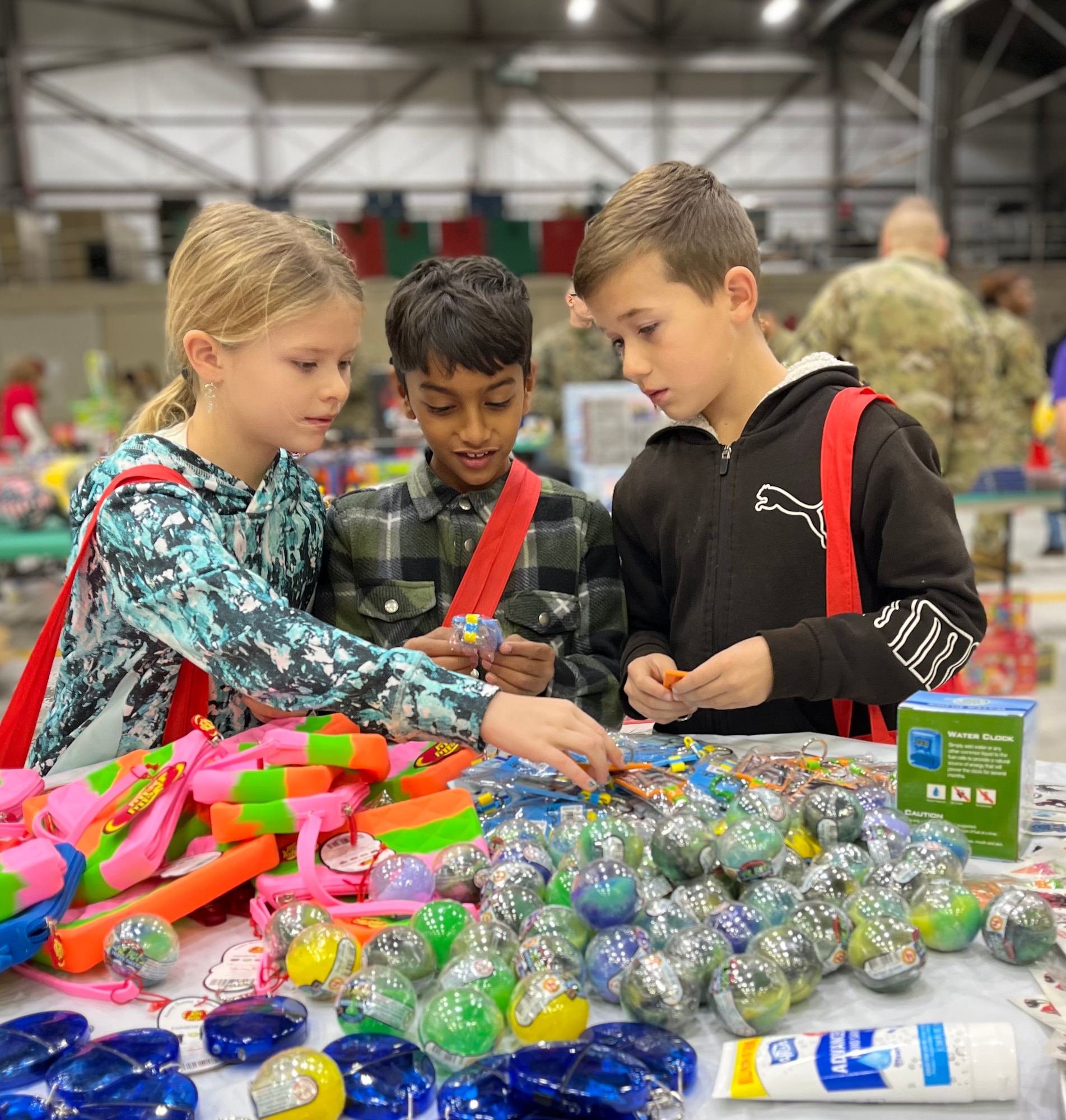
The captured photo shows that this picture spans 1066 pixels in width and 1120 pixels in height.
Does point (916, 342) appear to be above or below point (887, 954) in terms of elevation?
above

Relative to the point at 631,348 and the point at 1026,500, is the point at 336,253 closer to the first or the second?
the point at 631,348

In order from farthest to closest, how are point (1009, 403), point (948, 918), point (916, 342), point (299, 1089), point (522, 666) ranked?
point (1009, 403)
point (916, 342)
point (522, 666)
point (948, 918)
point (299, 1089)

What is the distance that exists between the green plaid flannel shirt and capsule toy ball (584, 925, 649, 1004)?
32.0 inches

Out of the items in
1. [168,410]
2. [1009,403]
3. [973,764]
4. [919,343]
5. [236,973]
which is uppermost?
[919,343]

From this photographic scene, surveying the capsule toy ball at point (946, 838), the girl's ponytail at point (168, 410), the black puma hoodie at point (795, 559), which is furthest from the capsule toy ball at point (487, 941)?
the girl's ponytail at point (168, 410)

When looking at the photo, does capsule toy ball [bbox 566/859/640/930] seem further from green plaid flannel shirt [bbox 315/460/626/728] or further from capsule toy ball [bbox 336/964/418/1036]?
green plaid flannel shirt [bbox 315/460/626/728]

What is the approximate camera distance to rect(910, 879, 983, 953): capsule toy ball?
1012 millimetres

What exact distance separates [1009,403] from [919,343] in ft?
9.11

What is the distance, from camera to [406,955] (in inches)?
39.0

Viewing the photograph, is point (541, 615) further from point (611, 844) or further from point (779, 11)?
point (779, 11)

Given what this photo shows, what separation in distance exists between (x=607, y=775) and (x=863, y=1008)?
42 centimetres

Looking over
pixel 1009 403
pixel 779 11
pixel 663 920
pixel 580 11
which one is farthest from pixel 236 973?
pixel 779 11

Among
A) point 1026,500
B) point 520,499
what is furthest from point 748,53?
point 520,499

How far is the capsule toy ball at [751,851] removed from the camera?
1.09 metres
